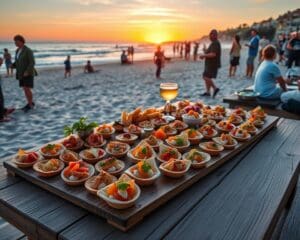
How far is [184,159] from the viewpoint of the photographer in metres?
1.78

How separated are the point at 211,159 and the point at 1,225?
217cm

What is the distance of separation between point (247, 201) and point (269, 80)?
406cm

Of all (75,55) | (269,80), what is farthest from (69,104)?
(75,55)

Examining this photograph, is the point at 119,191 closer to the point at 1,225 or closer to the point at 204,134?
the point at 204,134

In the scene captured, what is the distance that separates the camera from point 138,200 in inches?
53.8

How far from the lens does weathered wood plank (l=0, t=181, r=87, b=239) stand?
1299 mm

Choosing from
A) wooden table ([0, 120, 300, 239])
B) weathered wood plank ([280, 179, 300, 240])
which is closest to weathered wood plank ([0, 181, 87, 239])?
wooden table ([0, 120, 300, 239])

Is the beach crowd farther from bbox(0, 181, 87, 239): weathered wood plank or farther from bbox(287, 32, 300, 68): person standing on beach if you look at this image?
bbox(0, 181, 87, 239): weathered wood plank

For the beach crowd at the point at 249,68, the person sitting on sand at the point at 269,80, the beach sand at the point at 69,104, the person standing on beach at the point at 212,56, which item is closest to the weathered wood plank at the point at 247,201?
the beach crowd at the point at 249,68

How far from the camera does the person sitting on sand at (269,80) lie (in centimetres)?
494

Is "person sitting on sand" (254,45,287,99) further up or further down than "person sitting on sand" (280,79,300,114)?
further up

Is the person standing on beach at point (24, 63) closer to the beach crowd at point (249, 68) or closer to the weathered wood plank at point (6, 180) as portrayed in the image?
the beach crowd at point (249, 68)

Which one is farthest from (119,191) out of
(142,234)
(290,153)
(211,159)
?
(290,153)

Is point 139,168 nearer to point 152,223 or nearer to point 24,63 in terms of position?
point 152,223
